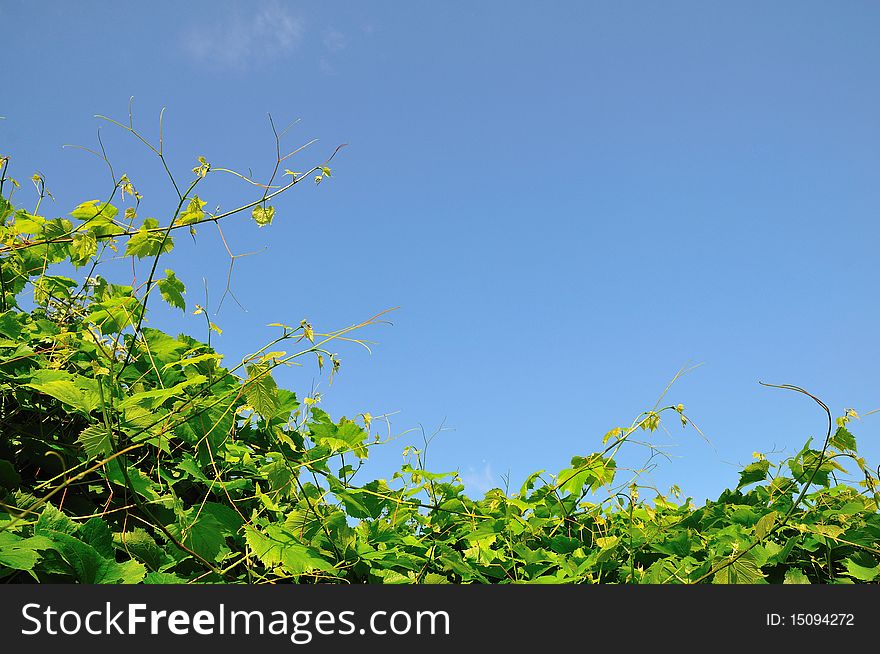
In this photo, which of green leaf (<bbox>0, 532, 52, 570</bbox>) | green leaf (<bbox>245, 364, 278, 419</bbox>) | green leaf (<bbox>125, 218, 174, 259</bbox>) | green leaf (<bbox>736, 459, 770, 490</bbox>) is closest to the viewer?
green leaf (<bbox>0, 532, 52, 570</bbox>)

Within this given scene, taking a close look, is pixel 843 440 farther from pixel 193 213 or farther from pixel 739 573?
pixel 193 213

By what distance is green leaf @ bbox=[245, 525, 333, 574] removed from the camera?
1.95 metres

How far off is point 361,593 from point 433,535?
936 mm

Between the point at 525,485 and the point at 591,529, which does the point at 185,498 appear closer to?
the point at 525,485

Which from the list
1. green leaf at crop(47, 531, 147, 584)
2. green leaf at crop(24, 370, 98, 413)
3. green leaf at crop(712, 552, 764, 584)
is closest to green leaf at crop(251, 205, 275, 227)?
green leaf at crop(24, 370, 98, 413)

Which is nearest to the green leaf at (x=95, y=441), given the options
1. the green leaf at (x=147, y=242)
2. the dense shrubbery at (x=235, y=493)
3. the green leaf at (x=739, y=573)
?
the dense shrubbery at (x=235, y=493)

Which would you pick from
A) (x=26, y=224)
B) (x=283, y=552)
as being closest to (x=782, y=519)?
(x=283, y=552)

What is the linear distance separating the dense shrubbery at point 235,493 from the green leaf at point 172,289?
2 cm

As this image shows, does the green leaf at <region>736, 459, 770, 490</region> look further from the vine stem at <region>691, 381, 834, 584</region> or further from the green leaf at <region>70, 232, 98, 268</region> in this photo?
the green leaf at <region>70, 232, 98, 268</region>

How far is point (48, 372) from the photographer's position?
6.63ft

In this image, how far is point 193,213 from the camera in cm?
234

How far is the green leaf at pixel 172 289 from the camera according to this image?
8.73ft

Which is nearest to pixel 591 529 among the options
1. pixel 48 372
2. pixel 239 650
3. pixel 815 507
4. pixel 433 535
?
pixel 433 535

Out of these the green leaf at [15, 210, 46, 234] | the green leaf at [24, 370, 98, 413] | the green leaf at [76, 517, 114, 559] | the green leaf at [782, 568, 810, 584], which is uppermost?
the green leaf at [15, 210, 46, 234]
